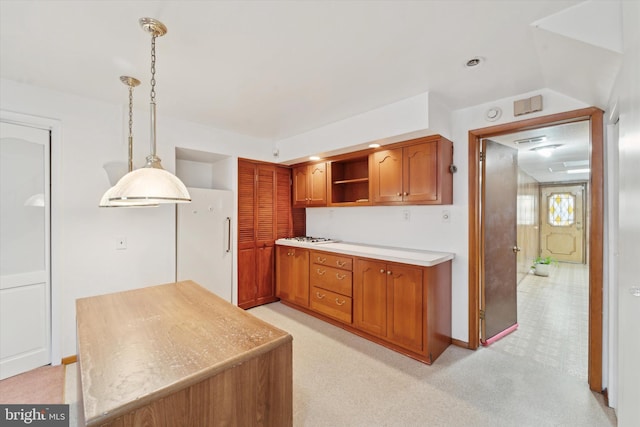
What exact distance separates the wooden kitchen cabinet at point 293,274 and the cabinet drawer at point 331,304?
15 centimetres

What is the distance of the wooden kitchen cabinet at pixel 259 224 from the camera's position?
12.5ft

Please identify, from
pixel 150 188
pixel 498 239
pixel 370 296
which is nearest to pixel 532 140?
pixel 498 239

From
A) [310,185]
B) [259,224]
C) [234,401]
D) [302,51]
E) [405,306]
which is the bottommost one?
[405,306]

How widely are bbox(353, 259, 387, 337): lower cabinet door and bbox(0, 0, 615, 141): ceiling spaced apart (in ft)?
5.61

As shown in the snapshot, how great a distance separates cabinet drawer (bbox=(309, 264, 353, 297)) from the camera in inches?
122

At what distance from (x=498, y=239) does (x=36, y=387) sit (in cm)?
447

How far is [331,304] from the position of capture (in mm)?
3297

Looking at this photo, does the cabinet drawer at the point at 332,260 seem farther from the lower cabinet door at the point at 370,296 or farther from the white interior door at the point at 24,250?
the white interior door at the point at 24,250

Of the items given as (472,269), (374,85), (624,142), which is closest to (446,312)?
(472,269)

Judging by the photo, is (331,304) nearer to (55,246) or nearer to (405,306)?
(405,306)

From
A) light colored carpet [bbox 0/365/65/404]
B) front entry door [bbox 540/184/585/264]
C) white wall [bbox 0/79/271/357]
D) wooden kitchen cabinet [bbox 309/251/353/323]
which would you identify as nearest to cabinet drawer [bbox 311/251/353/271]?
wooden kitchen cabinet [bbox 309/251/353/323]

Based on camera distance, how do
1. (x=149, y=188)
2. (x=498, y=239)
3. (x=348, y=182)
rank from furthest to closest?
(x=348, y=182) < (x=498, y=239) < (x=149, y=188)

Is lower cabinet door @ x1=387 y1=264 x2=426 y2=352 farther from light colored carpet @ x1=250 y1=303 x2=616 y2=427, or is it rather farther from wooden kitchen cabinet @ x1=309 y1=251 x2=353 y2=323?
wooden kitchen cabinet @ x1=309 y1=251 x2=353 y2=323

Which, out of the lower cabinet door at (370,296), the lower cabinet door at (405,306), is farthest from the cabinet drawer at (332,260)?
the lower cabinet door at (405,306)
